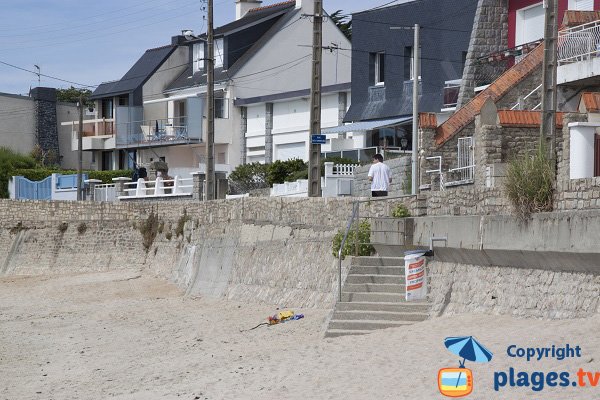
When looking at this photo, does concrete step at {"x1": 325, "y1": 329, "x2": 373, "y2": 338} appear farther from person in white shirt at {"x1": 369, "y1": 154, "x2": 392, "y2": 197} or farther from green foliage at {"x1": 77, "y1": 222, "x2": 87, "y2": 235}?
green foliage at {"x1": 77, "y1": 222, "x2": 87, "y2": 235}

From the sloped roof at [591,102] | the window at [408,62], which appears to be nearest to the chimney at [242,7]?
the window at [408,62]

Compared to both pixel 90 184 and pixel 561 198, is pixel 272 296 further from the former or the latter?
pixel 90 184

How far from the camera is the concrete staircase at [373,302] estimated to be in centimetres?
1909

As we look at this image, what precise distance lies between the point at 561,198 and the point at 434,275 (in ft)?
12.6

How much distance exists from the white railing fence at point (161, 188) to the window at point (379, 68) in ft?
26.0

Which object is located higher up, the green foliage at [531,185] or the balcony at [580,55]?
the balcony at [580,55]

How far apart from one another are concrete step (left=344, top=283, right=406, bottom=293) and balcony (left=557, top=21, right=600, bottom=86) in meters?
9.92

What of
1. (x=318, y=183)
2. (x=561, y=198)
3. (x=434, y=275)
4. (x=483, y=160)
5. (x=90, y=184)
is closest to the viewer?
(x=561, y=198)

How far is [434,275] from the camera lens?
19516 millimetres

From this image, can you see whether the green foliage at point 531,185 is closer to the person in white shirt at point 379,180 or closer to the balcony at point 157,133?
the person in white shirt at point 379,180

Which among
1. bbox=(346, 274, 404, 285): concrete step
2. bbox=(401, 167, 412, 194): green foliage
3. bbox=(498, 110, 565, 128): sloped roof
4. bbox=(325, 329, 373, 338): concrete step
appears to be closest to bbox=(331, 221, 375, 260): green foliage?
bbox=(346, 274, 404, 285): concrete step

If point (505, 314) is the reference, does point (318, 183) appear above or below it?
above

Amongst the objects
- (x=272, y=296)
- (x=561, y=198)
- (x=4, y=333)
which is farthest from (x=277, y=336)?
(x=4, y=333)

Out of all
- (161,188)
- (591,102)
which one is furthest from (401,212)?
(161,188)
